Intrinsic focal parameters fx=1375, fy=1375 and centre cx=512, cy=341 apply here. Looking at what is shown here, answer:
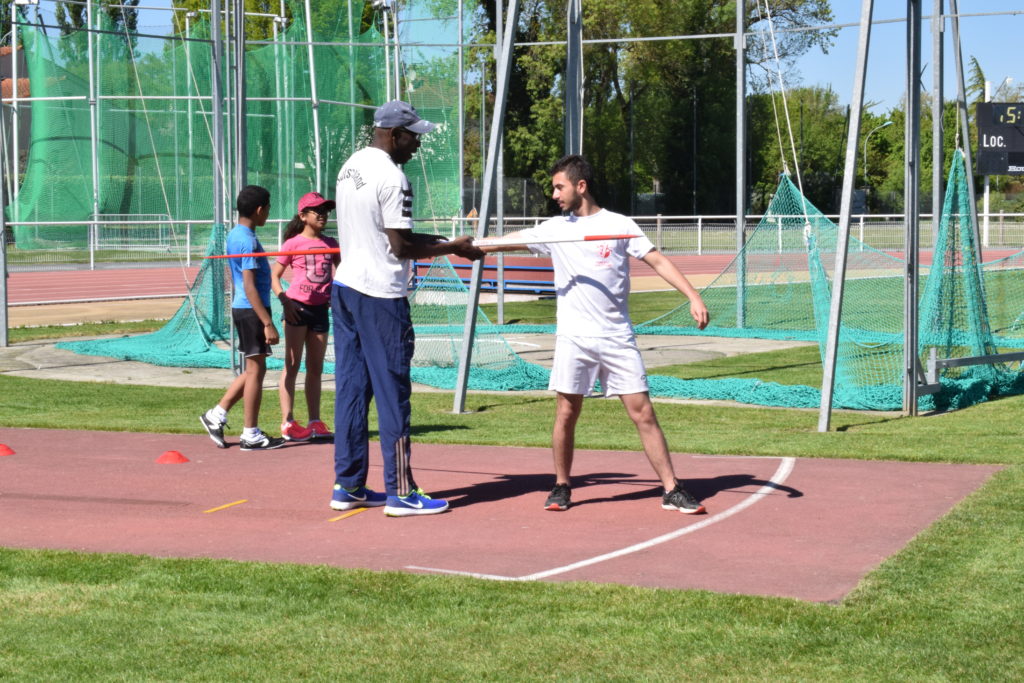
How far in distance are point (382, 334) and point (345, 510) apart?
1.04m

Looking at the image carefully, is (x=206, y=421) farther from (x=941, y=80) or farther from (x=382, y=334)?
(x=941, y=80)

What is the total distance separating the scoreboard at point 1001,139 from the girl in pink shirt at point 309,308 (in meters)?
13.4

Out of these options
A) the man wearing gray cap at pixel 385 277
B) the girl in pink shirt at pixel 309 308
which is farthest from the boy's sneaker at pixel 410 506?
the girl in pink shirt at pixel 309 308

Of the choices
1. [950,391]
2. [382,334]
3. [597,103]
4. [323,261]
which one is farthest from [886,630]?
[597,103]

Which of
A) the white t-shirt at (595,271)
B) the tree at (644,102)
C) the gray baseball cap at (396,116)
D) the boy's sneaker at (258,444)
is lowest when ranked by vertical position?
the boy's sneaker at (258,444)

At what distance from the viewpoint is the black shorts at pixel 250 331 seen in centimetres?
962

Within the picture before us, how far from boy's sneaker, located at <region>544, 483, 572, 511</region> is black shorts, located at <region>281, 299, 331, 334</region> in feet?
9.52

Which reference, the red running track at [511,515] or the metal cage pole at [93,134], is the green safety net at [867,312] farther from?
the metal cage pole at [93,134]

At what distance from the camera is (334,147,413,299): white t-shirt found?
707 centimetres

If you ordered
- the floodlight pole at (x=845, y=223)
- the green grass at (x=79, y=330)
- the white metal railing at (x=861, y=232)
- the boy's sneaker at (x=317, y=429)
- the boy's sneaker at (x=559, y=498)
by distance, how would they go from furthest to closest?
the white metal railing at (x=861, y=232) → the green grass at (x=79, y=330) → the floodlight pole at (x=845, y=223) → the boy's sneaker at (x=317, y=429) → the boy's sneaker at (x=559, y=498)

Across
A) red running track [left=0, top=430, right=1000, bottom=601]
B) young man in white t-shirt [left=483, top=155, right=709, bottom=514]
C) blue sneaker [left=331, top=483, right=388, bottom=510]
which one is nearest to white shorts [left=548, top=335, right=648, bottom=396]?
young man in white t-shirt [left=483, top=155, right=709, bottom=514]

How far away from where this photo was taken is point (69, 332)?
19391mm

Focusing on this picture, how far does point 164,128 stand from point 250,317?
2256cm

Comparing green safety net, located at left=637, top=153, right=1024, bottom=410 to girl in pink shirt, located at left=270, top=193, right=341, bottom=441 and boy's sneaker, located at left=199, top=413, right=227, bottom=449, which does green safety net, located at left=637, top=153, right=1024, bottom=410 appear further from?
boy's sneaker, located at left=199, top=413, right=227, bottom=449
